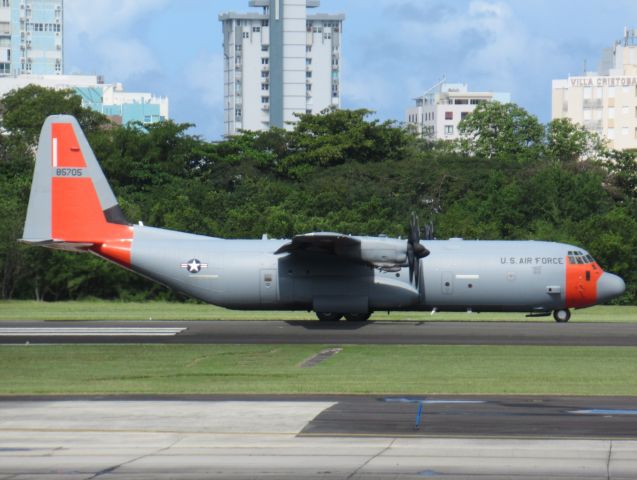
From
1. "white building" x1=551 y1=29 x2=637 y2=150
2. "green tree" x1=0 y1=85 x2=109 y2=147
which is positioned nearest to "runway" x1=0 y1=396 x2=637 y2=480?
"green tree" x1=0 y1=85 x2=109 y2=147

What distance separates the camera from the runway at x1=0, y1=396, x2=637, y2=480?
51.1ft

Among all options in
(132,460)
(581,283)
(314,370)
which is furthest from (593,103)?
(132,460)

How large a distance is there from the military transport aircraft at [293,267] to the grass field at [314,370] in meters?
7.52

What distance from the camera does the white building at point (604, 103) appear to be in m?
172

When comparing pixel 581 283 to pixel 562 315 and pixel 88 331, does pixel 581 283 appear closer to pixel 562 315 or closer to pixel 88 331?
pixel 562 315

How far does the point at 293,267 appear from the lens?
4094cm

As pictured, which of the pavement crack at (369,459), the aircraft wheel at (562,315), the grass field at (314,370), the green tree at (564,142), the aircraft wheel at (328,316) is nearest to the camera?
the pavement crack at (369,459)

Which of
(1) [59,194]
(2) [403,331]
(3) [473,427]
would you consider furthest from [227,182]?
(3) [473,427]

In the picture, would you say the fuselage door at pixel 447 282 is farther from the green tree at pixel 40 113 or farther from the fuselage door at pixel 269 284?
the green tree at pixel 40 113

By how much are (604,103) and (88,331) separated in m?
145

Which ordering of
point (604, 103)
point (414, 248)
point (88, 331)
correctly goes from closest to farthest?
point (88, 331) → point (414, 248) → point (604, 103)

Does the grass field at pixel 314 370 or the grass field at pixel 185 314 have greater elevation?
the grass field at pixel 314 370

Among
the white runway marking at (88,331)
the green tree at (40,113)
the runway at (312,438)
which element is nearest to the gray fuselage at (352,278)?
the white runway marking at (88,331)

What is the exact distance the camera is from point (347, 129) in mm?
90375
